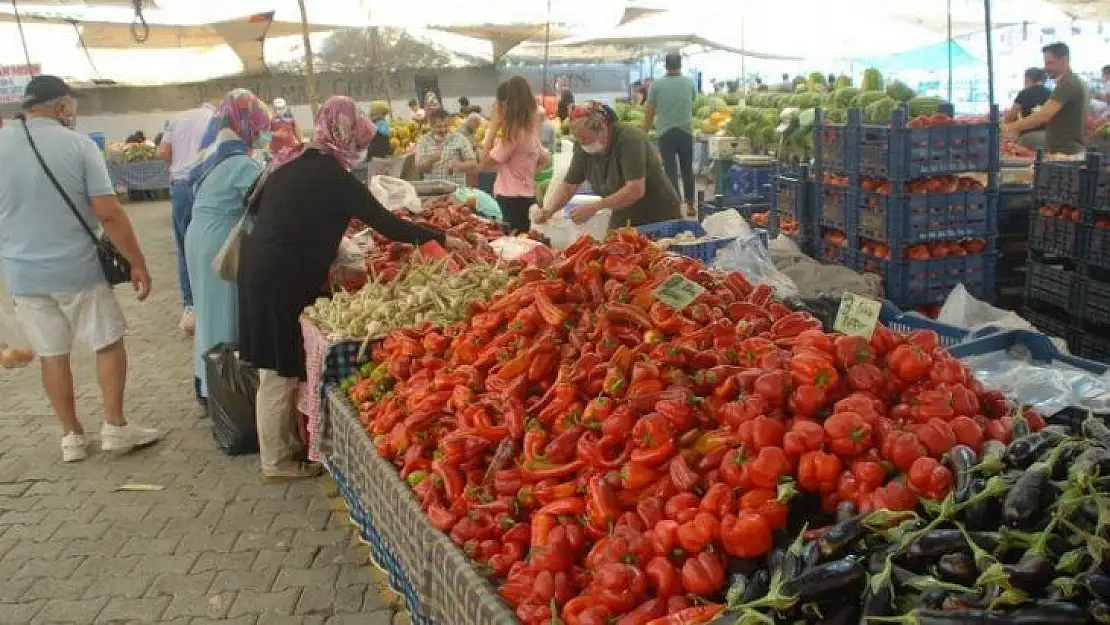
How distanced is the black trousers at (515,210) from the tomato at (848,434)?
604 centimetres

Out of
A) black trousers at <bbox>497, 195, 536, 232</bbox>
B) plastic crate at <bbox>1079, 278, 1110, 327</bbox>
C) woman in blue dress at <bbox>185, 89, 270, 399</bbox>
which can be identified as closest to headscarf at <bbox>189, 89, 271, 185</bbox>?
woman in blue dress at <bbox>185, 89, 270, 399</bbox>

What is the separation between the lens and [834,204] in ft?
21.8

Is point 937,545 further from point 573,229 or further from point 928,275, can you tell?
point 573,229

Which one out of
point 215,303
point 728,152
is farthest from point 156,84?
point 215,303

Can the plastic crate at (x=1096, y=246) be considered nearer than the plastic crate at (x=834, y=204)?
Yes

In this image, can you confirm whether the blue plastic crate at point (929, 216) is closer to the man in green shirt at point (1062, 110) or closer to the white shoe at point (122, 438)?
the man in green shirt at point (1062, 110)

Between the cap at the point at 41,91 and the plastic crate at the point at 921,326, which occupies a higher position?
the cap at the point at 41,91

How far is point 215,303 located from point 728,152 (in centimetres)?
888

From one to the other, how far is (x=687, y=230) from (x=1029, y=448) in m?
4.08

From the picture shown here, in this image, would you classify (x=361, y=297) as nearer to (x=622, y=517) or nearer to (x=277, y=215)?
(x=277, y=215)

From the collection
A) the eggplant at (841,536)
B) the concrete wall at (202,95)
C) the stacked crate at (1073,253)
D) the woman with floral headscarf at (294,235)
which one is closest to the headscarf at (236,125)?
the woman with floral headscarf at (294,235)

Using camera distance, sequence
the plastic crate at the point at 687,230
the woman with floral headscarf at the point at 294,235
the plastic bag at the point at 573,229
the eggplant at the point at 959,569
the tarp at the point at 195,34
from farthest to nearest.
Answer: the tarp at the point at 195,34 < the plastic bag at the point at 573,229 < the plastic crate at the point at 687,230 < the woman with floral headscarf at the point at 294,235 < the eggplant at the point at 959,569

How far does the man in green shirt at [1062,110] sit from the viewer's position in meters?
8.66

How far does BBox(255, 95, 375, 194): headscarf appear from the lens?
4.65 metres
